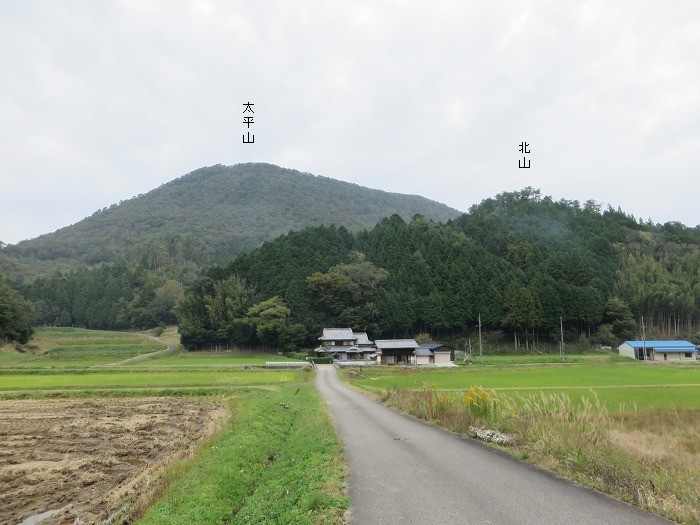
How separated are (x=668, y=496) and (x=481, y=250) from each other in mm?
87853

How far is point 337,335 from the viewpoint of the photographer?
70.1m

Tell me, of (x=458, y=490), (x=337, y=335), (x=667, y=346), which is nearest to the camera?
(x=458, y=490)

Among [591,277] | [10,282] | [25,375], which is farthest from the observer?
[10,282]

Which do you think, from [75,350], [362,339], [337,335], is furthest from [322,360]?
[75,350]

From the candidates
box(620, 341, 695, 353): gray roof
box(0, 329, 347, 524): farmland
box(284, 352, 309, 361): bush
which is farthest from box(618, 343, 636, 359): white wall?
box(0, 329, 347, 524): farmland

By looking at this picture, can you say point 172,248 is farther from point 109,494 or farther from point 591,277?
point 109,494

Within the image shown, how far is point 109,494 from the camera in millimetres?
9734

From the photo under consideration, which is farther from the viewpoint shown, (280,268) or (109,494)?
(280,268)

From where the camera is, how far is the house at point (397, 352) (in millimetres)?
62406

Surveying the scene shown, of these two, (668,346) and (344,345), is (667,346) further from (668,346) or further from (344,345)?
(344,345)

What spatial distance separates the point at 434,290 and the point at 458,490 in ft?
243

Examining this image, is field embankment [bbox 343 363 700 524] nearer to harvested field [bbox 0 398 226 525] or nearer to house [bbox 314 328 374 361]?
harvested field [bbox 0 398 226 525]

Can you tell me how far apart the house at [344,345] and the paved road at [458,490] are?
5512cm

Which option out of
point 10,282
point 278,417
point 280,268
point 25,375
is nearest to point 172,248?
point 10,282
